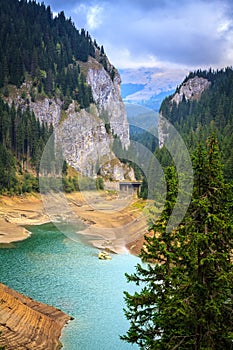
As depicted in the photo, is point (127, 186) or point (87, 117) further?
point (127, 186)

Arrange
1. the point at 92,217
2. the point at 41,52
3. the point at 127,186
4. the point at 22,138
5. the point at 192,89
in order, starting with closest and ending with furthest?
1. the point at 92,217
2. the point at 127,186
3. the point at 22,138
4. the point at 41,52
5. the point at 192,89

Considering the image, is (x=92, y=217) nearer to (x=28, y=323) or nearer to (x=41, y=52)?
(x=28, y=323)

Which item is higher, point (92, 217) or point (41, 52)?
point (41, 52)

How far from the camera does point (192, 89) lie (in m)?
155

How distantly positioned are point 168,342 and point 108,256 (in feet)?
101

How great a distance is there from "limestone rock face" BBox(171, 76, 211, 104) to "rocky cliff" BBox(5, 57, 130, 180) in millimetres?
22855

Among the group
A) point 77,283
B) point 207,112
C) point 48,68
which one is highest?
point 48,68

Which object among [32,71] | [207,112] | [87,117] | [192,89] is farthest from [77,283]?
[192,89]

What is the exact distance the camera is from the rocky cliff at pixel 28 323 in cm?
2206

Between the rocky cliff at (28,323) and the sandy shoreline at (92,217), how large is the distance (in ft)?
20.1

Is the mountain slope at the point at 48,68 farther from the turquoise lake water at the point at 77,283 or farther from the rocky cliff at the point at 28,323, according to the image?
the rocky cliff at the point at 28,323

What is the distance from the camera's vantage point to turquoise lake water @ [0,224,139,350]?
2428cm

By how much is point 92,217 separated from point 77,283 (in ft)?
25.7

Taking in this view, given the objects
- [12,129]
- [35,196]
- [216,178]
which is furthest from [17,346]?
[12,129]
